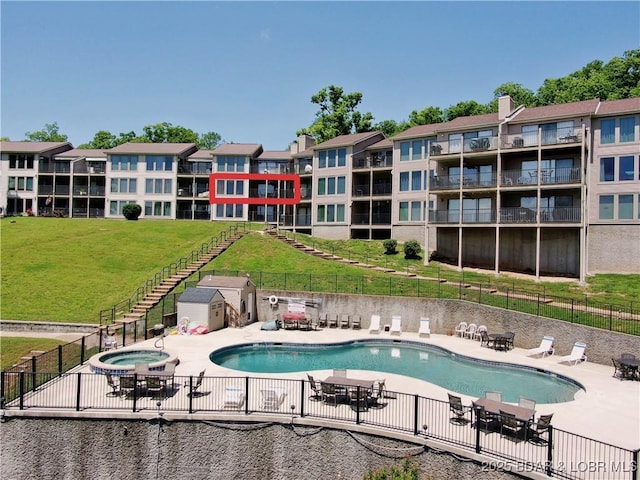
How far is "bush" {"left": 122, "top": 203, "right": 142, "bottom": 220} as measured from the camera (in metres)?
56.0

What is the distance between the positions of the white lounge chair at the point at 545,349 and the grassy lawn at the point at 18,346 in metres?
21.7

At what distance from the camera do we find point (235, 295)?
94.0 feet

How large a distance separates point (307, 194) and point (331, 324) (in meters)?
26.0

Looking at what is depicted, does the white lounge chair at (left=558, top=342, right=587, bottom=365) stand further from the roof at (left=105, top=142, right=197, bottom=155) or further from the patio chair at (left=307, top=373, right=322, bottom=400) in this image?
the roof at (left=105, top=142, right=197, bottom=155)

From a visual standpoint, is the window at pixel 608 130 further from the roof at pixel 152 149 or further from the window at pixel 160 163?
the window at pixel 160 163

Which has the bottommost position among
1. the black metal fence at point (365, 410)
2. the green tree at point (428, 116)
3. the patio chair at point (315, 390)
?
the black metal fence at point (365, 410)

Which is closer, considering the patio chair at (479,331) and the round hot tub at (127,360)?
the round hot tub at (127,360)

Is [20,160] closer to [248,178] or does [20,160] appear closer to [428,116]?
Result: [248,178]

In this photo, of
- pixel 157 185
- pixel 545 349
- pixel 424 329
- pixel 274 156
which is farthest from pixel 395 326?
pixel 157 185

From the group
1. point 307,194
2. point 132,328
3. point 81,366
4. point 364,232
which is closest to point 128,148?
point 307,194

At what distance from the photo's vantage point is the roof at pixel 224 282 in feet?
95.2

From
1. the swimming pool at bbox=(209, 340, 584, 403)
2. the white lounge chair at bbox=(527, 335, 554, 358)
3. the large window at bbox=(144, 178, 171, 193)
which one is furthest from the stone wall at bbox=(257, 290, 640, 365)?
the large window at bbox=(144, 178, 171, 193)

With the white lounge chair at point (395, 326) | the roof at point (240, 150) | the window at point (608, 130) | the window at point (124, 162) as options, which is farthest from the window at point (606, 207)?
the window at point (124, 162)

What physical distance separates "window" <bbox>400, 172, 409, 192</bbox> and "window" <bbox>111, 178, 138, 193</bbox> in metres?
31.8
